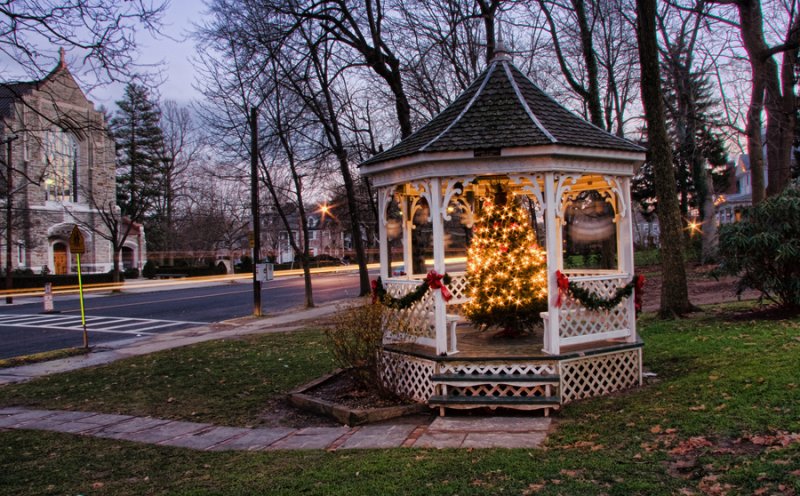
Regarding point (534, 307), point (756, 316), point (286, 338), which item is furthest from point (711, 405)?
point (286, 338)

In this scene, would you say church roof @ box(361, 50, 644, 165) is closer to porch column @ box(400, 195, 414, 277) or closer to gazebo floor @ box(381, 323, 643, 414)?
porch column @ box(400, 195, 414, 277)

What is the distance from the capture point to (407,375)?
865 centimetres

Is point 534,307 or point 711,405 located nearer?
point 711,405

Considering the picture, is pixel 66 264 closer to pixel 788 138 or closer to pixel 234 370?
pixel 234 370

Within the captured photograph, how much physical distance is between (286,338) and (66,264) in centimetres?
4003

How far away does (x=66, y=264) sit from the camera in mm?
48000

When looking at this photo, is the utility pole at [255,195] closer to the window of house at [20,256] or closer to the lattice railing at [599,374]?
the lattice railing at [599,374]

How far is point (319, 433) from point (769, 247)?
915cm

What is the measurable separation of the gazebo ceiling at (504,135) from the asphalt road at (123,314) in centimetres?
1217

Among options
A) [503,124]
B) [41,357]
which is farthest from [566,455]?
[41,357]

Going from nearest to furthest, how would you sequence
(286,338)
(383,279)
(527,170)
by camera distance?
(527,170)
(383,279)
(286,338)

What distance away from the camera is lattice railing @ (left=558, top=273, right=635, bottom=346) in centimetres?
827

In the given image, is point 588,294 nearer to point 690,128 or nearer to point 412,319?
point 412,319

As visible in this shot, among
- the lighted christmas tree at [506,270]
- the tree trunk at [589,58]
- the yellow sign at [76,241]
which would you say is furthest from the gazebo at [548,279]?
the tree trunk at [589,58]
